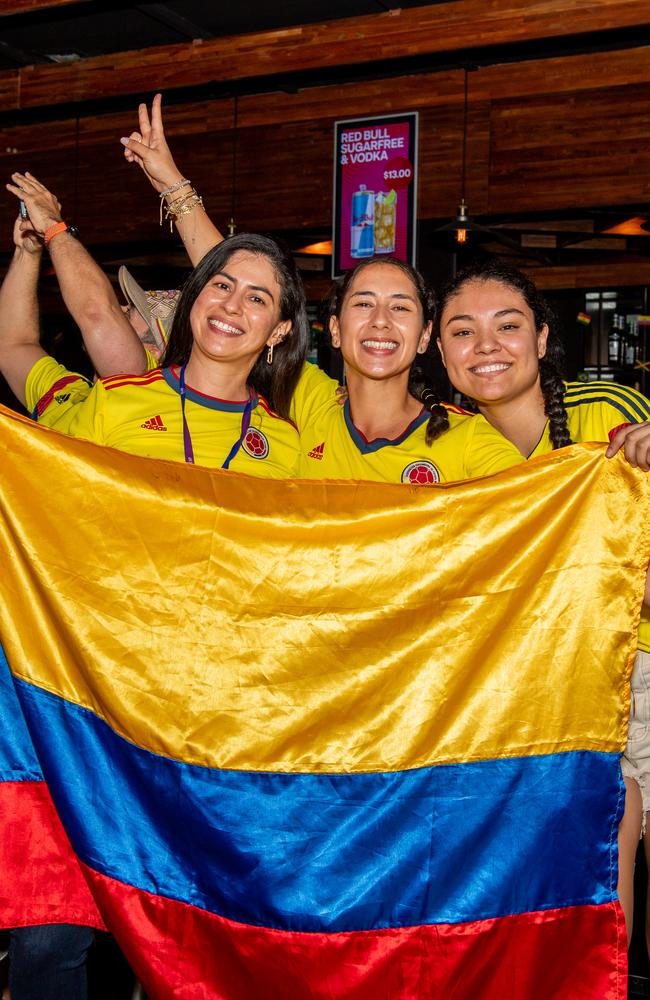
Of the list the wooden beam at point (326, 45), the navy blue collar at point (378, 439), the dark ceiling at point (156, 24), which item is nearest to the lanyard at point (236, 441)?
the navy blue collar at point (378, 439)

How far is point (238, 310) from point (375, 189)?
4529mm

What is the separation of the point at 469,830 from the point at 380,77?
675 centimetres

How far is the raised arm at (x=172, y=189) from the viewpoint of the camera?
258 cm

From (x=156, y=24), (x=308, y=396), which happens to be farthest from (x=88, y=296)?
(x=156, y=24)

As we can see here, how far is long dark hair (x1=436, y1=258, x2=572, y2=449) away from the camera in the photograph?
224 cm

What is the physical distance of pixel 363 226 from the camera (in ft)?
21.3

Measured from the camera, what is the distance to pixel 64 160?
27.6ft

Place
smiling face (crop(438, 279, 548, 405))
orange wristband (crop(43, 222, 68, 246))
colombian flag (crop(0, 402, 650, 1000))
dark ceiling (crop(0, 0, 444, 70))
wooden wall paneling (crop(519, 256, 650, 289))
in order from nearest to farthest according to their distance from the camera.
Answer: colombian flag (crop(0, 402, 650, 1000))
smiling face (crop(438, 279, 548, 405))
orange wristband (crop(43, 222, 68, 246))
dark ceiling (crop(0, 0, 444, 70))
wooden wall paneling (crop(519, 256, 650, 289))

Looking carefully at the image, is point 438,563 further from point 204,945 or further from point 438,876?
point 204,945

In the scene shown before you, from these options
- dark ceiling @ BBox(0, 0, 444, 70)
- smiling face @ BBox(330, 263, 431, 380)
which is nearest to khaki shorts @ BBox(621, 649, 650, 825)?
smiling face @ BBox(330, 263, 431, 380)

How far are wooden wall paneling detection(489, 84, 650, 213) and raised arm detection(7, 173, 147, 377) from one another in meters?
5.08

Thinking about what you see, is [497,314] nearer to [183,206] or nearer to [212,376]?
[212,376]

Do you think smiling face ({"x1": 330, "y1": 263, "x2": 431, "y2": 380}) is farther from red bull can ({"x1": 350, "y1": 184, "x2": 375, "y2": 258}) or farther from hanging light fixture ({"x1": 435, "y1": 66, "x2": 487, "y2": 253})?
red bull can ({"x1": 350, "y1": 184, "x2": 375, "y2": 258})

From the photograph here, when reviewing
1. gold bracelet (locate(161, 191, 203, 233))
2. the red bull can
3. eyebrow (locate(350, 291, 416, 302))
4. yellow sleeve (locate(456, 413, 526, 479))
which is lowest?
yellow sleeve (locate(456, 413, 526, 479))
